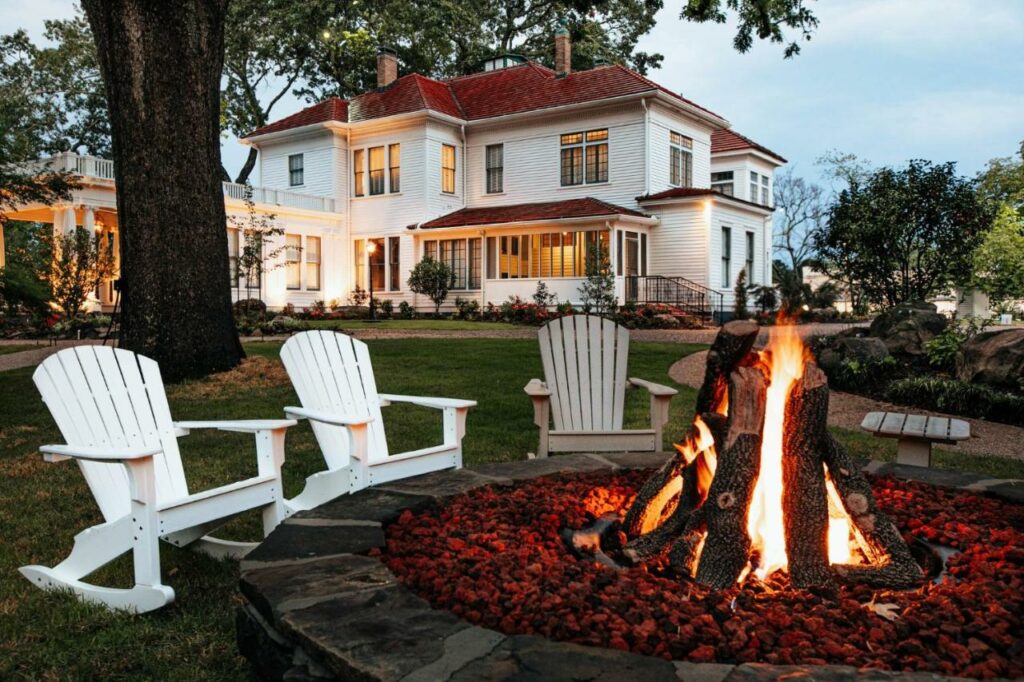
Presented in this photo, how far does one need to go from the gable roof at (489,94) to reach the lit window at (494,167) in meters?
0.95

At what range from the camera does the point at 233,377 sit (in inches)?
299

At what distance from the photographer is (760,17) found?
30.7ft

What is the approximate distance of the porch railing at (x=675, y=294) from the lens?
18766 mm

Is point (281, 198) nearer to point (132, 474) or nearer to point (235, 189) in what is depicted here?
point (235, 189)

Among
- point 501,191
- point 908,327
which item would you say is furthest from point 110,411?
point 501,191

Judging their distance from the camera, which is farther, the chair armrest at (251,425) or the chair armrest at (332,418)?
the chair armrest at (332,418)

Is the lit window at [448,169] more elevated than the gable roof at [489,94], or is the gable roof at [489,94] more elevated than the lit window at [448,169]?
the gable roof at [489,94]

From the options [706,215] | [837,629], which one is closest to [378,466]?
[837,629]

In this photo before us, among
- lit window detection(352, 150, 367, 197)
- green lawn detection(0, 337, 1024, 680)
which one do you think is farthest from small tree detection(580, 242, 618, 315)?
lit window detection(352, 150, 367, 197)

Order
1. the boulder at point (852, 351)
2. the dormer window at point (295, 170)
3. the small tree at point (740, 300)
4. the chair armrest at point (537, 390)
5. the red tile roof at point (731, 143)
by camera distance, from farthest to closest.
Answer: the red tile roof at point (731, 143), the dormer window at point (295, 170), the small tree at point (740, 300), the boulder at point (852, 351), the chair armrest at point (537, 390)

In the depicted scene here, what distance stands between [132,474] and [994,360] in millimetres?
7854

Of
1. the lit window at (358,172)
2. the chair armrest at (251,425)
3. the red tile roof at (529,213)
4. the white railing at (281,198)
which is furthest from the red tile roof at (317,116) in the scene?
the chair armrest at (251,425)

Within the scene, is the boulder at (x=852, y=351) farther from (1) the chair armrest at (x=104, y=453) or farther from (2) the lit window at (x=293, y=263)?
(2) the lit window at (x=293, y=263)

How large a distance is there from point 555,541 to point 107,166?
757 inches
